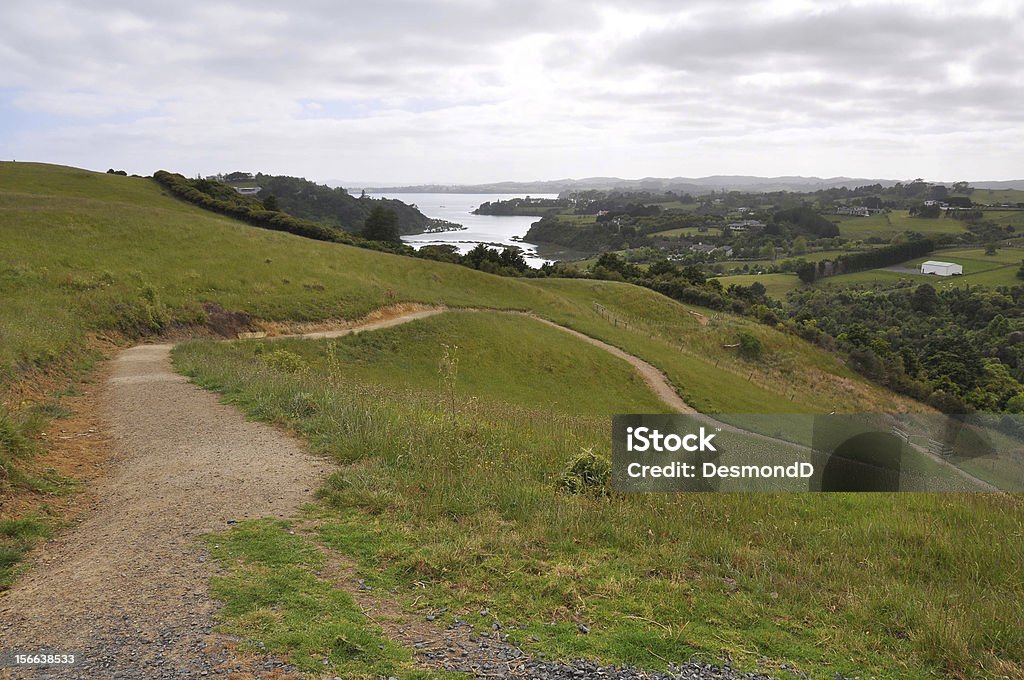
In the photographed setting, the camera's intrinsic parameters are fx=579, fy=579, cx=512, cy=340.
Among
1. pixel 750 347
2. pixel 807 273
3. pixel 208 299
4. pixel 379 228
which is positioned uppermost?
pixel 379 228

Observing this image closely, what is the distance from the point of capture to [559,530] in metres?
6.29

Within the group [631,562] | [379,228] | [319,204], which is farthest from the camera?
[319,204]

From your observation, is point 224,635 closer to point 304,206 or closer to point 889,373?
point 889,373

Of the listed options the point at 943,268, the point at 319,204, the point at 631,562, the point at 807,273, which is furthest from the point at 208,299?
the point at 943,268

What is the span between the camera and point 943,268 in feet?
364

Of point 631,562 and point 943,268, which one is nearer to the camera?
point 631,562

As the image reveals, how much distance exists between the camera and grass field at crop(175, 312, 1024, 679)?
14.5ft

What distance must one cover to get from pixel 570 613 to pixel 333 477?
3866mm

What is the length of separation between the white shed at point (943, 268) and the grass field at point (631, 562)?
128 meters

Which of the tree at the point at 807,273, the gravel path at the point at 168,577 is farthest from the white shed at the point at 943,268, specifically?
the gravel path at the point at 168,577

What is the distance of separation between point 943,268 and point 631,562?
440ft

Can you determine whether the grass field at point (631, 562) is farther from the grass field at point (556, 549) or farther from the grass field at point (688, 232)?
the grass field at point (688, 232)

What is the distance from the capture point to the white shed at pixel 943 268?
11039 cm

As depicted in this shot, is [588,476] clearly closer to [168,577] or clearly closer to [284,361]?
[168,577]
